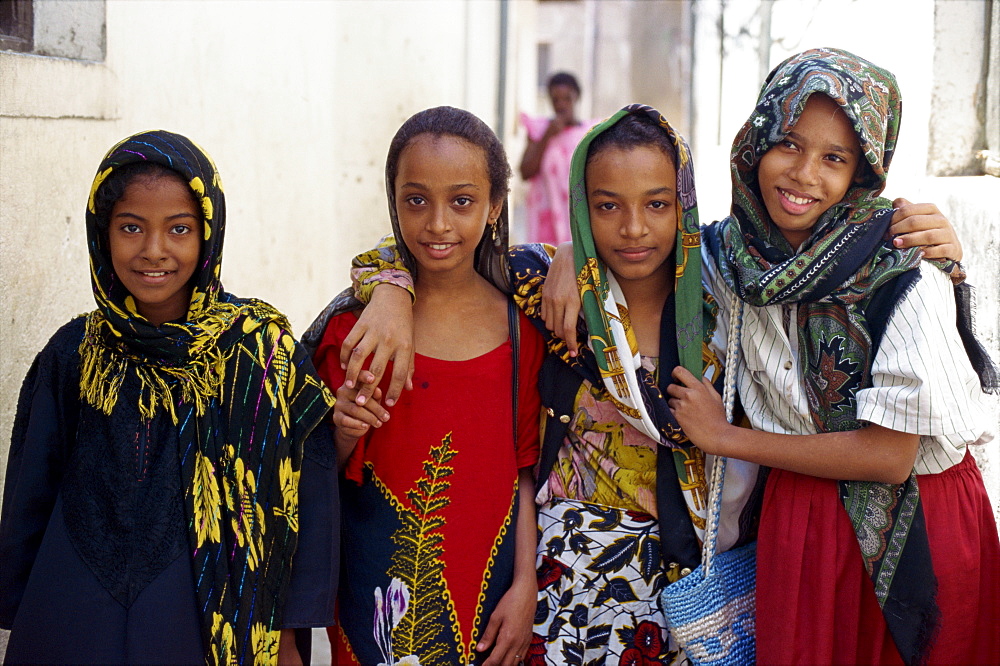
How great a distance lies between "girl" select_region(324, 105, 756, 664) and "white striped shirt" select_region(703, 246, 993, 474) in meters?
0.16

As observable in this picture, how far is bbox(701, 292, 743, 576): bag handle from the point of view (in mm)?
2203

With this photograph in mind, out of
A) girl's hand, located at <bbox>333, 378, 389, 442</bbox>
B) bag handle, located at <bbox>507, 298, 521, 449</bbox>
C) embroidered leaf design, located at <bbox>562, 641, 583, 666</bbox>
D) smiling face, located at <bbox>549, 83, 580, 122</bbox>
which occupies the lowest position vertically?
embroidered leaf design, located at <bbox>562, 641, 583, 666</bbox>

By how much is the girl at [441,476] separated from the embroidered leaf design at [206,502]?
323 millimetres

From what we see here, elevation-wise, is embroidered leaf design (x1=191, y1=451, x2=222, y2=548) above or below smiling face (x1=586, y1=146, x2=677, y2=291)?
below

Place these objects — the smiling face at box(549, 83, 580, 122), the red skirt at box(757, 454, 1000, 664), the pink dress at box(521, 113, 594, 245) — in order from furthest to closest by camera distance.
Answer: the smiling face at box(549, 83, 580, 122), the pink dress at box(521, 113, 594, 245), the red skirt at box(757, 454, 1000, 664)

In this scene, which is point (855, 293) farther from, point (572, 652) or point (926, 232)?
point (572, 652)

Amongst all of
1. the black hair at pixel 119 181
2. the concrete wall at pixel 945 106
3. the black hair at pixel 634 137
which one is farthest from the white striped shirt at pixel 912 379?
the black hair at pixel 119 181

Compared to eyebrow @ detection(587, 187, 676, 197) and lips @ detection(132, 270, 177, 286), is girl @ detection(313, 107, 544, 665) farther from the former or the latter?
lips @ detection(132, 270, 177, 286)

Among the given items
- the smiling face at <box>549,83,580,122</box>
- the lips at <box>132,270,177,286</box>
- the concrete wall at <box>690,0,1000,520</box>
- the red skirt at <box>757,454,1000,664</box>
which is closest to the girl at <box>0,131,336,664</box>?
the lips at <box>132,270,177,286</box>

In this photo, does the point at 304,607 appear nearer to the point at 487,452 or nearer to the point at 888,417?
the point at 487,452

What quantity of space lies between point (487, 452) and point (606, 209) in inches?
25.7

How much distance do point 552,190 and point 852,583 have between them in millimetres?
5721

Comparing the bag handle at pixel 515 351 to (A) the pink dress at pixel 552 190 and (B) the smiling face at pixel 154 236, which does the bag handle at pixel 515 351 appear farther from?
(A) the pink dress at pixel 552 190

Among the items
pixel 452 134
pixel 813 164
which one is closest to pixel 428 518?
pixel 452 134
